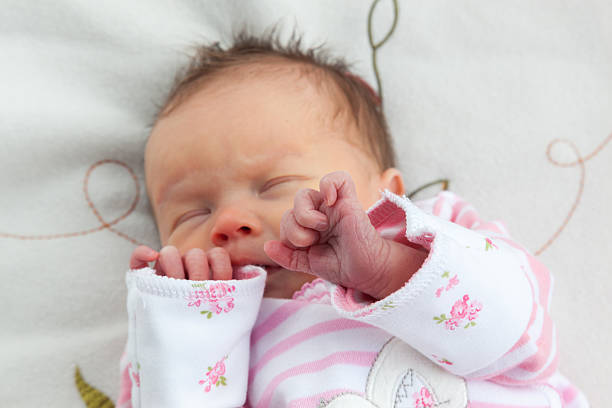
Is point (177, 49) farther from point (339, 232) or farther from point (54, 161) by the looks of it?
point (339, 232)

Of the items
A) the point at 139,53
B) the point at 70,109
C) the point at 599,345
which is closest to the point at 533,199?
the point at 599,345

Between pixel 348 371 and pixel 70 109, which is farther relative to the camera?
pixel 70 109

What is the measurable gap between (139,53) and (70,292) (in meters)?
0.65

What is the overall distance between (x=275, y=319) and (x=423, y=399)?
31 cm

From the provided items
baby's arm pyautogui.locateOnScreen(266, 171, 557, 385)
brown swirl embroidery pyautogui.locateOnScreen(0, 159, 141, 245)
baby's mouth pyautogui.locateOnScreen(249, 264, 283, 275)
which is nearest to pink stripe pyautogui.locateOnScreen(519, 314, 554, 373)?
baby's arm pyautogui.locateOnScreen(266, 171, 557, 385)

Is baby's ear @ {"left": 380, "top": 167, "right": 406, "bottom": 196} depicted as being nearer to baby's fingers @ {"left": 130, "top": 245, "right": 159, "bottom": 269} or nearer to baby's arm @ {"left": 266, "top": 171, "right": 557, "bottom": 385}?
baby's arm @ {"left": 266, "top": 171, "right": 557, "bottom": 385}

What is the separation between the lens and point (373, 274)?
0.86 metres

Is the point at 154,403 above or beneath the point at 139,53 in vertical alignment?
beneath

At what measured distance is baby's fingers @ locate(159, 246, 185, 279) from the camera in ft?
3.28

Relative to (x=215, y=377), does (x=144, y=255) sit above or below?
above

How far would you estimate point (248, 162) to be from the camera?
3.73 feet

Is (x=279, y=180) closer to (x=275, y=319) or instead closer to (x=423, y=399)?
(x=275, y=319)

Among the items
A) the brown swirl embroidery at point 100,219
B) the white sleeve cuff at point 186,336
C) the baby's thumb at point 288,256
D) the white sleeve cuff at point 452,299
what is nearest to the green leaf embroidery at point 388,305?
the white sleeve cuff at point 452,299

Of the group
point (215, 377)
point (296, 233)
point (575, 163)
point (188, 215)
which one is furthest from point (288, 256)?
point (575, 163)
